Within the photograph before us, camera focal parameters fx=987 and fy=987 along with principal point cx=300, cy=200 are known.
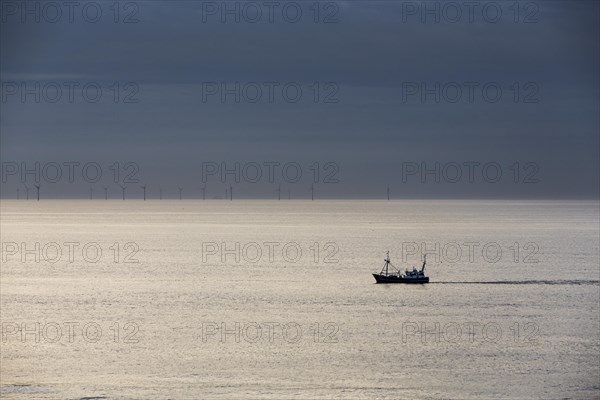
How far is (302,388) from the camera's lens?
65375 mm

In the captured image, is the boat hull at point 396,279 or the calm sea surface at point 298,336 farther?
the boat hull at point 396,279

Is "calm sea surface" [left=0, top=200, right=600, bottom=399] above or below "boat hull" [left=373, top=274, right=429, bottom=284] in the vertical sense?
below

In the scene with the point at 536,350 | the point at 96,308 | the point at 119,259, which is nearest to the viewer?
the point at 536,350

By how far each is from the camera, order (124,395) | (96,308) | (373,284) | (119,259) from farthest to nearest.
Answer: (119,259)
(373,284)
(96,308)
(124,395)

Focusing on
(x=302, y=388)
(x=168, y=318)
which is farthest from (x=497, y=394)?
(x=168, y=318)

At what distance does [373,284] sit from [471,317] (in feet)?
124

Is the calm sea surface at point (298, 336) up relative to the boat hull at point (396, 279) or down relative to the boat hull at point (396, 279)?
down

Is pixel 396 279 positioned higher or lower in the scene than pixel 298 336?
higher

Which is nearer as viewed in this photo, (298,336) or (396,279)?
(298,336)

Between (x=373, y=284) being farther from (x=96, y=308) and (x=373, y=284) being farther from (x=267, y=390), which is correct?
(x=267, y=390)

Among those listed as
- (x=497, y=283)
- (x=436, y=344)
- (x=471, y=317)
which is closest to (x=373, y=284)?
(x=497, y=283)

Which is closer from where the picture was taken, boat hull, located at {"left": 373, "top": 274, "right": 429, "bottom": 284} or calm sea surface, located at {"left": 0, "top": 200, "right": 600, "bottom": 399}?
calm sea surface, located at {"left": 0, "top": 200, "right": 600, "bottom": 399}

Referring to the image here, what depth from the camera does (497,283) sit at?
5497 inches

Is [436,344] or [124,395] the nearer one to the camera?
[124,395]
